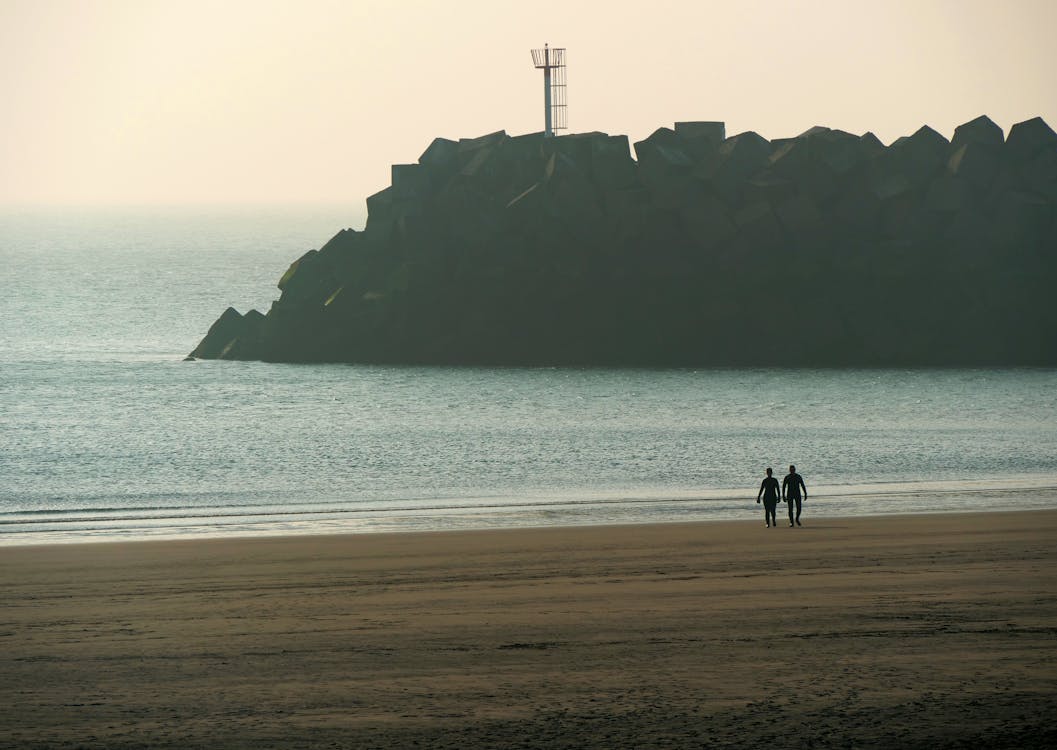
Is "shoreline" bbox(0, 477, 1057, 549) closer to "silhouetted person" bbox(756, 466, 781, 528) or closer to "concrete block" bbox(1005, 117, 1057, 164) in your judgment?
"silhouetted person" bbox(756, 466, 781, 528)

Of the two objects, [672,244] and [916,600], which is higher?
[672,244]

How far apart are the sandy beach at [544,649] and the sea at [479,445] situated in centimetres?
1032

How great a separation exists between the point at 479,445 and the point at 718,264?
35094 mm

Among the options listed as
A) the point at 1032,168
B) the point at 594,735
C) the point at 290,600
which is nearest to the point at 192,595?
the point at 290,600

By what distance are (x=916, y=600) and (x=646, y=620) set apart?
13.4 feet

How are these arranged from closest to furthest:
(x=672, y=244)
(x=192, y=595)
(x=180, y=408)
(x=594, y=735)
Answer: (x=594, y=735) < (x=192, y=595) < (x=180, y=408) < (x=672, y=244)

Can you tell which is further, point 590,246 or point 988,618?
point 590,246

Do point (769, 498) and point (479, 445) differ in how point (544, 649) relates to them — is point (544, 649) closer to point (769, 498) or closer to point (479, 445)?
point (769, 498)

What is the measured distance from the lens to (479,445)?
56.2m

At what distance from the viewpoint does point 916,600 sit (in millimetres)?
20438

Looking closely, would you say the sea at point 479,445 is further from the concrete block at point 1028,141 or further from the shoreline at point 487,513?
the concrete block at point 1028,141

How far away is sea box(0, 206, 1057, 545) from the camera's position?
3866 centimetres

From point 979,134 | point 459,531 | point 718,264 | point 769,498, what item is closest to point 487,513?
point 459,531

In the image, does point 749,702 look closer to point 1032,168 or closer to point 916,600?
point 916,600
